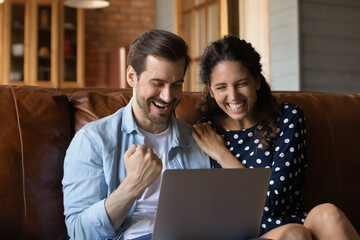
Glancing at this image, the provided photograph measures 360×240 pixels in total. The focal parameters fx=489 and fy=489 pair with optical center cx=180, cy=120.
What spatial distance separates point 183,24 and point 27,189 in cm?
389

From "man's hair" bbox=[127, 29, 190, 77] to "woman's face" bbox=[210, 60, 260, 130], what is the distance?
19cm

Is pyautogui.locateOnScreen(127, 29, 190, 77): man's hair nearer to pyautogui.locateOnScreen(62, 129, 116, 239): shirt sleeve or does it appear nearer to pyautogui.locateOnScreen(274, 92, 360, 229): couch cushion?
pyautogui.locateOnScreen(62, 129, 116, 239): shirt sleeve

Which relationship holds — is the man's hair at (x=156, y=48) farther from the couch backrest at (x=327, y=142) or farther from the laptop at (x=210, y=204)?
the laptop at (x=210, y=204)

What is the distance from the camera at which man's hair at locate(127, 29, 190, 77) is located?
4.90 ft

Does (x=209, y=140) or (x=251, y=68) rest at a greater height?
(x=251, y=68)

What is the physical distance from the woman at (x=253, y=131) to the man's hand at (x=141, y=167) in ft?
1.25

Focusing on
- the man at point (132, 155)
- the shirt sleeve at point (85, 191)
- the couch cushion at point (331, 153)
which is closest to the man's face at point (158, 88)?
the man at point (132, 155)

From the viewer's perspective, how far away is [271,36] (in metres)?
4.23

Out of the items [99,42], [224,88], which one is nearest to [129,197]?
[224,88]

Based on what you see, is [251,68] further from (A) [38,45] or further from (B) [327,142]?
(A) [38,45]

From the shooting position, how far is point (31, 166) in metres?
1.59

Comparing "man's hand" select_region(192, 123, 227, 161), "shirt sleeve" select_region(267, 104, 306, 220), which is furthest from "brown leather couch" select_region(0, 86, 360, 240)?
"shirt sleeve" select_region(267, 104, 306, 220)

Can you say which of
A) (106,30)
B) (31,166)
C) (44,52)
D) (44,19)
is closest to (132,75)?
(31,166)

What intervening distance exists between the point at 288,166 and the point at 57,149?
0.77 metres
